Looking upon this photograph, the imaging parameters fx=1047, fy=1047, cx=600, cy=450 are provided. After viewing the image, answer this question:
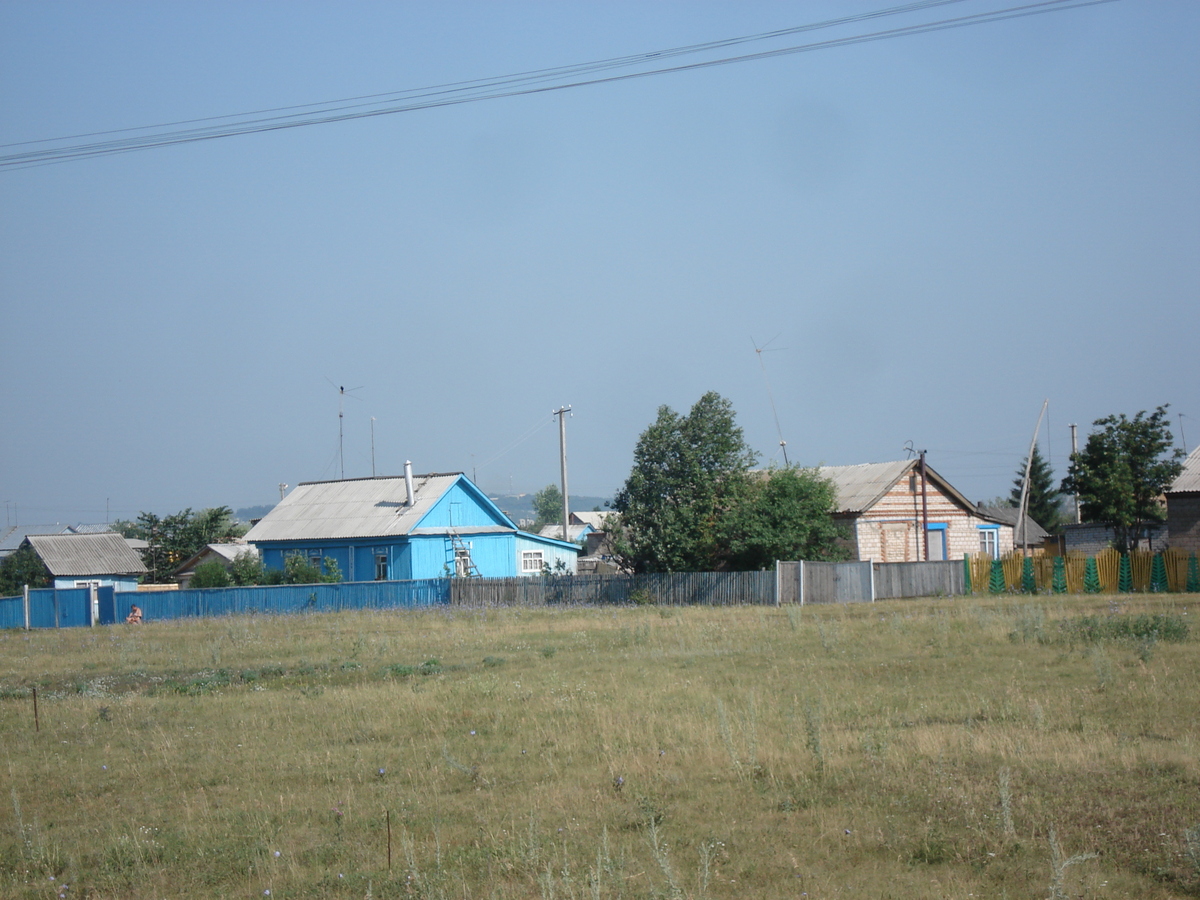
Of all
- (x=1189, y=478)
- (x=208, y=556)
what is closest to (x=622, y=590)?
(x=1189, y=478)

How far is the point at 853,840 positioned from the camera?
6637 mm

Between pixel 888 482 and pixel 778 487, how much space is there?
9065 millimetres

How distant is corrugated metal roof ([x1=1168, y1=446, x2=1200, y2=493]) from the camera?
34.9 m

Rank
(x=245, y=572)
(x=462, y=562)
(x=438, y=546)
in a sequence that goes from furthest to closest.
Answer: (x=462, y=562) → (x=438, y=546) → (x=245, y=572)

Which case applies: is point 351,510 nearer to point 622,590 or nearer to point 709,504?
point 622,590

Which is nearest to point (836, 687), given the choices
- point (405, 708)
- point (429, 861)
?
point (405, 708)

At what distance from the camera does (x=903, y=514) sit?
143 ft

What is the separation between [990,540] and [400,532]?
2698 cm

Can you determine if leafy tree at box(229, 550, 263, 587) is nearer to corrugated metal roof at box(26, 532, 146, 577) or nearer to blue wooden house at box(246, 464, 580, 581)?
blue wooden house at box(246, 464, 580, 581)

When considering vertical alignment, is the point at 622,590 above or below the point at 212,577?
below

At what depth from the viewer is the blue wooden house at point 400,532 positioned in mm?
45719

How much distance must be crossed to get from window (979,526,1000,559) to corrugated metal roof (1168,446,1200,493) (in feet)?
38.7

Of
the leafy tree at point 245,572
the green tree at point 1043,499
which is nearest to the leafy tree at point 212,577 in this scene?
the leafy tree at point 245,572

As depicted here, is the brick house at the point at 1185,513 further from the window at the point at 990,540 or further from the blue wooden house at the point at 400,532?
the blue wooden house at the point at 400,532
